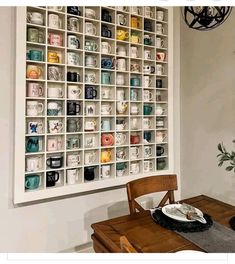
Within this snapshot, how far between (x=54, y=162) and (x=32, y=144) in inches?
7.5

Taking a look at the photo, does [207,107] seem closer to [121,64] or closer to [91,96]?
[121,64]

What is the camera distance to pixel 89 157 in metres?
1.95

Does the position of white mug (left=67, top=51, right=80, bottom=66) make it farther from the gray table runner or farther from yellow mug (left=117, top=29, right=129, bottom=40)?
the gray table runner

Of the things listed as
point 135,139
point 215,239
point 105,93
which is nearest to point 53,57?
point 105,93

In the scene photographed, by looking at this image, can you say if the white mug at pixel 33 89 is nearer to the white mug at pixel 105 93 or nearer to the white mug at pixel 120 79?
the white mug at pixel 105 93

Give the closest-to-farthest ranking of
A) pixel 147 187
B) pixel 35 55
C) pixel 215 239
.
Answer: pixel 215 239 < pixel 147 187 < pixel 35 55

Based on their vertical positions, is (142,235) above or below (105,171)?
below

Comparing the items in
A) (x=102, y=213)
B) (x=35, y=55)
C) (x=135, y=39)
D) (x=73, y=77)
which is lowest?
(x=102, y=213)

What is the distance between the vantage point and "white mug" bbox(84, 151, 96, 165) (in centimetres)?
193

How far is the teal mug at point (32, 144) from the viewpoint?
1.72 meters

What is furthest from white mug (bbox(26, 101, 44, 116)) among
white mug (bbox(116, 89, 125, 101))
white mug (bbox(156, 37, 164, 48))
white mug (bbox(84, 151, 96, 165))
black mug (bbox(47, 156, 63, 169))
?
white mug (bbox(156, 37, 164, 48))

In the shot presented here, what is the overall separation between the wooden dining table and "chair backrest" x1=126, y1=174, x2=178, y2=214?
133 millimetres

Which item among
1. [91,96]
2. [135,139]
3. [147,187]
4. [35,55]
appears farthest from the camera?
[135,139]
